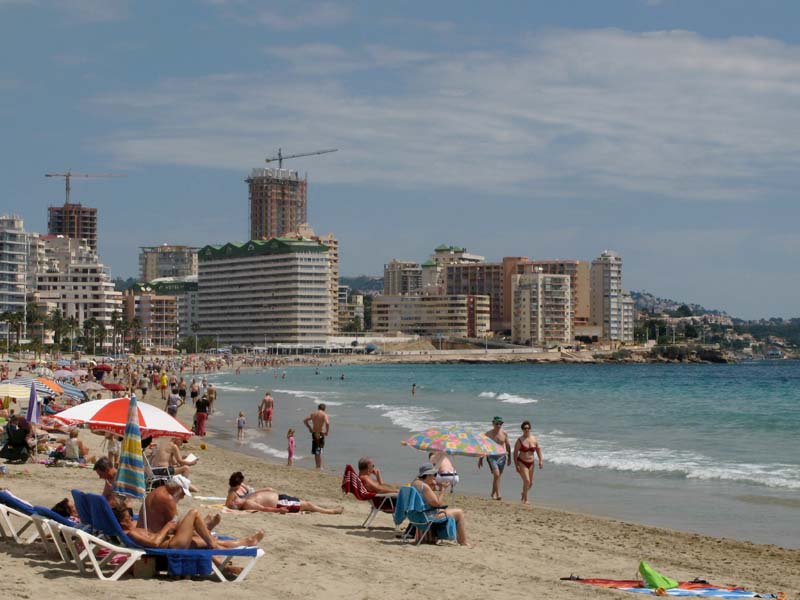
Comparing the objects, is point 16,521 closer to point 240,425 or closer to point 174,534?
point 174,534

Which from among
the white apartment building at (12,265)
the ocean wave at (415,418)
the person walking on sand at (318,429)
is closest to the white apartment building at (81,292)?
the white apartment building at (12,265)

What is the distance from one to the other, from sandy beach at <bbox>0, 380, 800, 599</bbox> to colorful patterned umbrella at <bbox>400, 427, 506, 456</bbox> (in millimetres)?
896

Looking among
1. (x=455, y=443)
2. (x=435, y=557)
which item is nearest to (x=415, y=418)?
(x=455, y=443)

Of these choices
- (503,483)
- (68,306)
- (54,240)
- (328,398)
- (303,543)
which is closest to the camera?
(303,543)

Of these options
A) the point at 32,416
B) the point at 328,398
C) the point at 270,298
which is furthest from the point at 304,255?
the point at 32,416

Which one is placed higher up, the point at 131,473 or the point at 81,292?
the point at 81,292

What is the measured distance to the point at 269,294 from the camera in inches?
6722

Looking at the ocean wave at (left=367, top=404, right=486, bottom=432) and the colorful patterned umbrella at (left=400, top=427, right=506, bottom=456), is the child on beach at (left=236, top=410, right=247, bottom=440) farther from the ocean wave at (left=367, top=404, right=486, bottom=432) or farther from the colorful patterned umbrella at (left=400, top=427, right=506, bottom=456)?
the colorful patterned umbrella at (left=400, top=427, right=506, bottom=456)

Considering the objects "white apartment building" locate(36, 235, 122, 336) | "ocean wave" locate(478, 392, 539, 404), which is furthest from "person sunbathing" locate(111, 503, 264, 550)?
"white apartment building" locate(36, 235, 122, 336)

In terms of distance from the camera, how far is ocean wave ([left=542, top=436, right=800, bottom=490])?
1930cm

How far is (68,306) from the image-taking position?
498 feet

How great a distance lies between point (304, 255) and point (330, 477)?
497ft

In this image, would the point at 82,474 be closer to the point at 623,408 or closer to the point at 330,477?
the point at 330,477

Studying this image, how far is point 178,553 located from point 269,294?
163 meters
